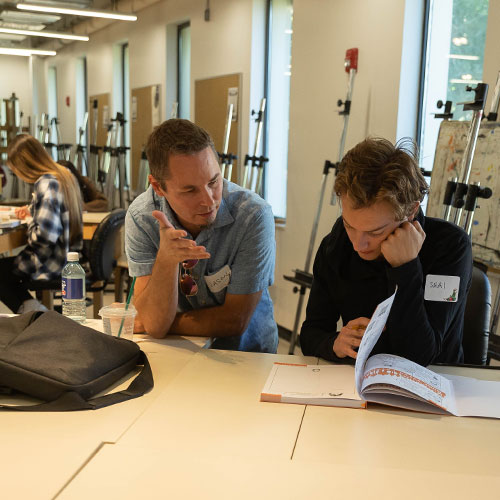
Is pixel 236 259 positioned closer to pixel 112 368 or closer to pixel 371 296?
pixel 371 296

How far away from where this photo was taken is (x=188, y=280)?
1.98 metres

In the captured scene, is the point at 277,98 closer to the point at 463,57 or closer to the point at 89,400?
the point at 463,57

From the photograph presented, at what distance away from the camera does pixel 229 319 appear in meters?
1.97

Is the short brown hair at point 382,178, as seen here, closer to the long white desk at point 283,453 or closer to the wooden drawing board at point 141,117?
the long white desk at point 283,453

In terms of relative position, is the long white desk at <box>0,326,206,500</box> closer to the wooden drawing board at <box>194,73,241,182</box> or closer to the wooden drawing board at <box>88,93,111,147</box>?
the wooden drawing board at <box>194,73,241,182</box>

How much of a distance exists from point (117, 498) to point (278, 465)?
0.89ft

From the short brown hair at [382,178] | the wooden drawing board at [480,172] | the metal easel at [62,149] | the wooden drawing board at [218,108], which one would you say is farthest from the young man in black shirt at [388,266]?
the metal easel at [62,149]

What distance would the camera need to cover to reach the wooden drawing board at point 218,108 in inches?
215

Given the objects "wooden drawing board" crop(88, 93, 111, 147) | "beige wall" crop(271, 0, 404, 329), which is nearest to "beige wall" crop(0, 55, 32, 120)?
"wooden drawing board" crop(88, 93, 111, 147)

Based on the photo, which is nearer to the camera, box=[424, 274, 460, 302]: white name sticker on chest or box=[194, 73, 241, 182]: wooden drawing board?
box=[424, 274, 460, 302]: white name sticker on chest

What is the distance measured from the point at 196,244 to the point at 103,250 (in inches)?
75.4

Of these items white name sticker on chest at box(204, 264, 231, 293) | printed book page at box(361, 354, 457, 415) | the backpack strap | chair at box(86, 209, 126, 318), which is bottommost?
chair at box(86, 209, 126, 318)

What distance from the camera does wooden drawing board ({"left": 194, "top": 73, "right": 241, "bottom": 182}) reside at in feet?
18.0

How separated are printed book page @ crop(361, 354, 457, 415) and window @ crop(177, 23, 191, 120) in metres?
5.63
